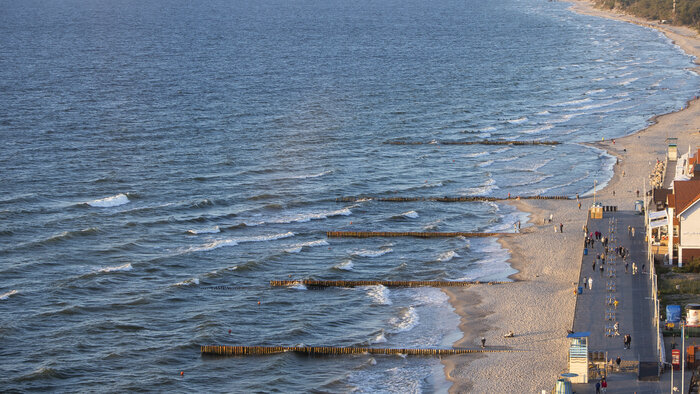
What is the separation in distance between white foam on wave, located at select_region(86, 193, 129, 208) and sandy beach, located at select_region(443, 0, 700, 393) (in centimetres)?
3348

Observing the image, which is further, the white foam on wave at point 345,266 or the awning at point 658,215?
the awning at point 658,215

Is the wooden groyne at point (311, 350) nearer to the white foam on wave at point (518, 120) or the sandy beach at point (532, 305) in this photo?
the sandy beach at point (532, 305)

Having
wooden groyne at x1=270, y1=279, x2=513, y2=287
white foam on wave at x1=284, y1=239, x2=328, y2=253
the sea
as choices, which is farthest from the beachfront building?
white foam on wave at x1=284, y1=239, x2=328, y2=253

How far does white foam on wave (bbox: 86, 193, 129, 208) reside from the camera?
8375 cm

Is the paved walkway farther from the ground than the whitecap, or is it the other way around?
the paved walkway

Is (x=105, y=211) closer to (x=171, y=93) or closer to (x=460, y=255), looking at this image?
(x=460, y=255)

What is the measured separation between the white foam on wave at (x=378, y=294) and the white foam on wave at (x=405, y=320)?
1.90 meters

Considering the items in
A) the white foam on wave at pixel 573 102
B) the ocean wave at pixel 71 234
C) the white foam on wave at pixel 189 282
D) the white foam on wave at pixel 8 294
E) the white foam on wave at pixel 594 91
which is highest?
the white foam on wave at pixel 594 91

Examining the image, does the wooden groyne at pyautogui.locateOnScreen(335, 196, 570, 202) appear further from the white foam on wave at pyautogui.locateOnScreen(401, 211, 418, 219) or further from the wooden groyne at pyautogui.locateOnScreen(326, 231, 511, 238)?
Result: the wooden groyne at pyautogui.locateOnScreen(326, 231, 511, 238)

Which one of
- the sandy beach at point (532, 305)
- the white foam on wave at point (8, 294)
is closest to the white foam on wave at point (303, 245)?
the sandy beach at point (532, 305)

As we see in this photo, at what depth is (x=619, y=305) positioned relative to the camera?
5825 centimetres

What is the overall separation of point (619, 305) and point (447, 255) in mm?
18684

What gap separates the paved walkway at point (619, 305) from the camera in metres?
51.0

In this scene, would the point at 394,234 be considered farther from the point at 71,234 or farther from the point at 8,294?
the point at 8,294
